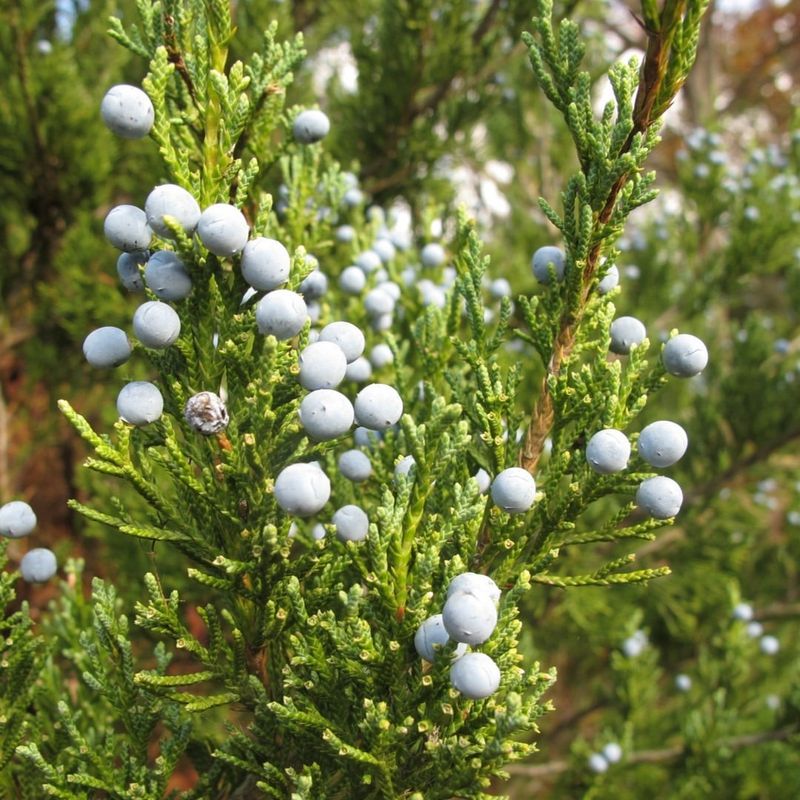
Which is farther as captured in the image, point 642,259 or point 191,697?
point 642,259

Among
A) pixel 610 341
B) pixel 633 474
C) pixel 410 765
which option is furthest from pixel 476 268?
pixel 410 765

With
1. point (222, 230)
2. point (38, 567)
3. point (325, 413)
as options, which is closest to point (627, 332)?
point (325, 413)

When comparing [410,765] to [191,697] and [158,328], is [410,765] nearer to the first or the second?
[191,697]

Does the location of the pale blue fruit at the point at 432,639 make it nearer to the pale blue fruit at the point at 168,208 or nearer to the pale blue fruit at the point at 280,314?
the pale blue fruit at the point at 280,314

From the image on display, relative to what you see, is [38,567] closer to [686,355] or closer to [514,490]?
[514,490]

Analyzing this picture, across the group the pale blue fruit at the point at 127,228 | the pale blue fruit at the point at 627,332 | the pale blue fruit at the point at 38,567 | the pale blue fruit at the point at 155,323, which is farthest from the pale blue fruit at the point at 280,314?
the pale blue fruit at the point at 38,567
